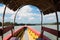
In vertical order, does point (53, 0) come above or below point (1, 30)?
above

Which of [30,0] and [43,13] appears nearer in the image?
[30,0]

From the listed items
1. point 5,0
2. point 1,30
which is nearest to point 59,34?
point 1,30

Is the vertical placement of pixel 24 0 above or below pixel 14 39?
above

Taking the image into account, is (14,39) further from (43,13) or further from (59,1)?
(43,13)

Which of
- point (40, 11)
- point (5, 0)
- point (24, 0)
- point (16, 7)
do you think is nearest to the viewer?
point (5, 0)

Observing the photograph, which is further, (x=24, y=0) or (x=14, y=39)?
(x=24, y=0)

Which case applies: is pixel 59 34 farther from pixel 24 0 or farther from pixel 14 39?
pixel 24 0

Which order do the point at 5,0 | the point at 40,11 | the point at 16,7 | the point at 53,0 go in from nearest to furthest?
1. the point at 53,0
2. the point at 5,0
3. the point at 16,7
4. the point at 40,11

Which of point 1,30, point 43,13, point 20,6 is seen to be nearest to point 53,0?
point 1,30

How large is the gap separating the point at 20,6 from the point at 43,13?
5.73 ft

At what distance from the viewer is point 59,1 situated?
6.34 metres

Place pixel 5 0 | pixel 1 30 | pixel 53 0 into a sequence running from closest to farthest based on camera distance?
1. pixel 53 0
2. pixel 1 30
3. pixel 5 0

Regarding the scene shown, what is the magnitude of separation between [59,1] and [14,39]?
2.97 meters

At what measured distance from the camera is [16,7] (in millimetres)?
10750
